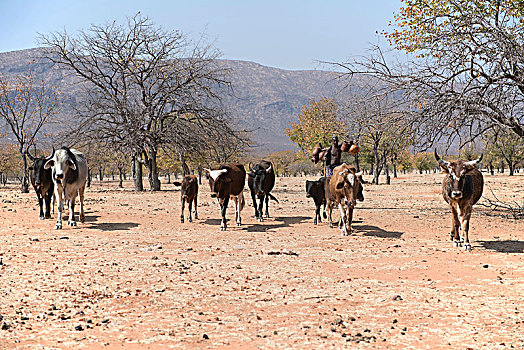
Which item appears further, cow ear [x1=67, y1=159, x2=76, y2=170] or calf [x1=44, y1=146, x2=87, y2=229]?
cow ear [x1=67, y1=159, x2=76, y2=170]

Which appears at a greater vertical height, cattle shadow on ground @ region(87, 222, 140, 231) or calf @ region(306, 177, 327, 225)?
calf @ region(306, 177, 327, 225)

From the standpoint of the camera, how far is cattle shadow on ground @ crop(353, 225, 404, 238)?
12.4 meters

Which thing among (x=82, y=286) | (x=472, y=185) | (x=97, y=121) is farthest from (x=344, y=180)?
(x=97, y=121)

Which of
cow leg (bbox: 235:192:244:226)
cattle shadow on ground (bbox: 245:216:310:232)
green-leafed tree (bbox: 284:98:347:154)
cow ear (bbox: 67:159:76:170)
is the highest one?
green-leafed tree (bbox: 284:98:347:154)

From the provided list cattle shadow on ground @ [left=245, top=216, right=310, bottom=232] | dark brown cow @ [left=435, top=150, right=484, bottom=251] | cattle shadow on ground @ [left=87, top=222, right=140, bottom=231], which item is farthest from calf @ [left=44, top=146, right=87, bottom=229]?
dark brown cow @ [left=435, top=150, right=484, bottom=251]

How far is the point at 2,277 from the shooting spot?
304 inches

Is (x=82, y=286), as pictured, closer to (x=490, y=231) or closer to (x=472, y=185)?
(x=472, y=185)

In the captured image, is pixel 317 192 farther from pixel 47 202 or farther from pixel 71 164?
pixel 47 202

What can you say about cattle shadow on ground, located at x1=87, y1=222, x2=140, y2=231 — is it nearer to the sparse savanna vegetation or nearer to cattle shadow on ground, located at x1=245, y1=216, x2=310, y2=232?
the sparse savanna vegetation

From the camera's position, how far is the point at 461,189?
9.81 metres

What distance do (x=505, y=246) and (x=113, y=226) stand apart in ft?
36.3

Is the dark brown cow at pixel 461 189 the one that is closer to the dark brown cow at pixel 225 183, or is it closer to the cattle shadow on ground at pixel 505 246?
the cattle shadow on ground at pixel 505 246

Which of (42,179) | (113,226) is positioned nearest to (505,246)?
(113,226)

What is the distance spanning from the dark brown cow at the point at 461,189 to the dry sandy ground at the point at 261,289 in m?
0.59
